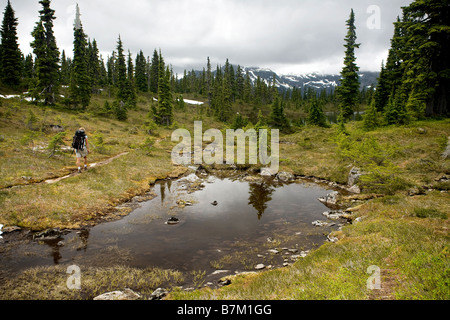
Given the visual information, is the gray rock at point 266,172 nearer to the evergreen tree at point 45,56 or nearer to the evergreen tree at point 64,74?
the evergreen tree at point 45,56

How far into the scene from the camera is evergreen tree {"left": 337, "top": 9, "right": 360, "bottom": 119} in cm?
4519

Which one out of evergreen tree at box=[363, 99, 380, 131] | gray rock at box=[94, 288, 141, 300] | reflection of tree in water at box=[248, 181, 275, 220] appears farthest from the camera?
evergreen tree at box=[363, 99, 380, 131]

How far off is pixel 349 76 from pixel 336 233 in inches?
1805

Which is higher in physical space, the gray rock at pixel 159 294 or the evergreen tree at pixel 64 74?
the evergreen tree at pixel 64 74

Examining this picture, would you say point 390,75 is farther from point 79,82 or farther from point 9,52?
point 9,52

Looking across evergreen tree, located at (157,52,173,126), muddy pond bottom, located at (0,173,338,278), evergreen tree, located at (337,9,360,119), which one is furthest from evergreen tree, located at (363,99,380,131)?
evergreen tree, located at (157,52,173,126)

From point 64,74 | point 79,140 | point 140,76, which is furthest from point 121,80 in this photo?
point 79,140

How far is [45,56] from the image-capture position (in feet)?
137

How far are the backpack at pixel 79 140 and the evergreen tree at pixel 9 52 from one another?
51879 mm

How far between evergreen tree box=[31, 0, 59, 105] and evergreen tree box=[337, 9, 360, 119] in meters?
59.0

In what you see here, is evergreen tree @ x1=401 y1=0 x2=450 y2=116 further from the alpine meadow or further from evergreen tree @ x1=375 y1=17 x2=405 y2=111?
evergreen tree @ x1=375 y1=17 x2=405 y2=111

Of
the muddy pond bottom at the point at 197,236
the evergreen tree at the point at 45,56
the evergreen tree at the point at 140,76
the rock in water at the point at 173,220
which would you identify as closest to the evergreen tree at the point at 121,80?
the evergreen tree at the point at 45,56

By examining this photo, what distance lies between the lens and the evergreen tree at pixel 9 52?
158 feet

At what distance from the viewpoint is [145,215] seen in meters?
14.3
